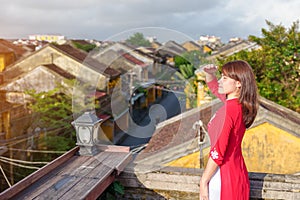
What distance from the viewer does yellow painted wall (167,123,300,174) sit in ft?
18.7

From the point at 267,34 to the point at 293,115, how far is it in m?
4.22

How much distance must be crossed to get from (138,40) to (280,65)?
30.1 ft

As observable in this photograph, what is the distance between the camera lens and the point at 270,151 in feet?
18.8

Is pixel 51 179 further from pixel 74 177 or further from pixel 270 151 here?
pixel 270 151

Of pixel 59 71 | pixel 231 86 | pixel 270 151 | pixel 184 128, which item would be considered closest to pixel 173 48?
pixel 231 86

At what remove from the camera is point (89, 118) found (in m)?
3.31

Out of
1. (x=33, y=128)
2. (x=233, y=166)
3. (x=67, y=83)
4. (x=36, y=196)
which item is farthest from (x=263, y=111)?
(x=67, y=83)

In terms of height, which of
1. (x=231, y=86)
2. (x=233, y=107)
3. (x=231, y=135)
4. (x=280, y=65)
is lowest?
(x=231, y=135)

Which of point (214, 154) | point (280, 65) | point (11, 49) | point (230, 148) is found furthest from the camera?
point (11, 49)

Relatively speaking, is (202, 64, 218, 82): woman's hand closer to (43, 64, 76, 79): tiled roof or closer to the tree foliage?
the tree foliage

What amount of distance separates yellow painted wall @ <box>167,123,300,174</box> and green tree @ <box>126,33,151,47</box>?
11.6 ft

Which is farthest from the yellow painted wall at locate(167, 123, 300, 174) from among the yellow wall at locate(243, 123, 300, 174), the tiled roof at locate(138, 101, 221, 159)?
the tiled roof at locate(138, 101, 221, 159)

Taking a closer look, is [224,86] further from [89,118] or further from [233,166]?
[89,118]

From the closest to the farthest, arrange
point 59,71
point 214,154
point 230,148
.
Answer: point 214,154 < point 230,148 < point 59,71
